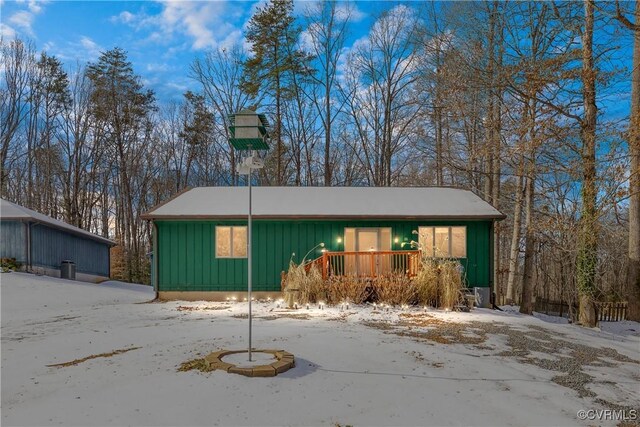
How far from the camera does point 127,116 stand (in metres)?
Answer: 24.6

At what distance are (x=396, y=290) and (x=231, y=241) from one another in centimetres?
516

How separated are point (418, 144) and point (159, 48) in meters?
16.6

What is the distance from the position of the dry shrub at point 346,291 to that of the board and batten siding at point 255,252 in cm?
191

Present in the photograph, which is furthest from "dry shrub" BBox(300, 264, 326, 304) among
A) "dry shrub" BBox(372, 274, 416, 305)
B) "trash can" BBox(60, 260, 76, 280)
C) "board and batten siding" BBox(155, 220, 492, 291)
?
"trash can" BBox(60, 260, 76, 280)

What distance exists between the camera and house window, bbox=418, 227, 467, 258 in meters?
11.8

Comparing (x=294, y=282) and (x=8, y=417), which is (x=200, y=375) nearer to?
(x=8, y=417)

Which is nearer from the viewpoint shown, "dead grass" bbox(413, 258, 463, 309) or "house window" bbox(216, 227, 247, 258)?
"dead grass" bbox(413, 258, 463, 309)

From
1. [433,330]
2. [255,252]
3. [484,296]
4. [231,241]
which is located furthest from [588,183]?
[231,241]

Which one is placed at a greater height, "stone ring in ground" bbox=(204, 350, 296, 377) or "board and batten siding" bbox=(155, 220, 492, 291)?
"board and batten siding" bbox=(155, 220, 492, 291)

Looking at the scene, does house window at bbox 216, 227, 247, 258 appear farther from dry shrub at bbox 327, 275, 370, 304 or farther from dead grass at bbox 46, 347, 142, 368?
dead grass at bbox 46, 347, 142, 368

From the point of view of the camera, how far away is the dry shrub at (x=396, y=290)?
9.77m
